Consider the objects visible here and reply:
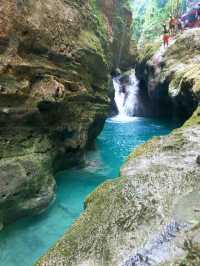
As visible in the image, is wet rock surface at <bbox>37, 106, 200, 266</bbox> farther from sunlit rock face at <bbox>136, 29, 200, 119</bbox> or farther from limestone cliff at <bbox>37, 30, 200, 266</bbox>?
sunlit rock face at <bbox>136, 29, 200, 119</bbox>

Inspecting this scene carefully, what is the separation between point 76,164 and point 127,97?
59.8 ft

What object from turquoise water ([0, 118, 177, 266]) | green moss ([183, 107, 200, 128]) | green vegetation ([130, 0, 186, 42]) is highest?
green vegetation ([130, 0, 186, 42])

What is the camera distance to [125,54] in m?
34.2

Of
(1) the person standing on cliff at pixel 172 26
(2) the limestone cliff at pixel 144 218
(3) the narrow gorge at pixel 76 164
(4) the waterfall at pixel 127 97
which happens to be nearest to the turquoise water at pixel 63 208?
(3) the narrow gorge at pixel 76 164

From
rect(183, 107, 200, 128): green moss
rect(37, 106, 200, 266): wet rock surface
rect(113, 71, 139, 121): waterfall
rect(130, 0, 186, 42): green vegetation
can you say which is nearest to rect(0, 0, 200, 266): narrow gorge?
rect(37, 106, 200, 266): wet rock surface

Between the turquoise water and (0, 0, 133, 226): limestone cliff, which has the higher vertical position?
(0, 0, 133, 226): limestone cliff

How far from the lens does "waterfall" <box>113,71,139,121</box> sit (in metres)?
28.8

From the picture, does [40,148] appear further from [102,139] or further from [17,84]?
[102,139]

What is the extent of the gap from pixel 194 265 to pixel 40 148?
22.9 ft

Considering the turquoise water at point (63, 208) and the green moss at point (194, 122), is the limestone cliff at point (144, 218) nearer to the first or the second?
the green moss at point (194, 122)

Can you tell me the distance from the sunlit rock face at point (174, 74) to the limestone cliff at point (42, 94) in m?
7.20

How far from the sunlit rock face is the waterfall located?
132 cm

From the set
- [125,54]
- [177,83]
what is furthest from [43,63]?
[125,54]

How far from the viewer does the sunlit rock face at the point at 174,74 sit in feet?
61.1
